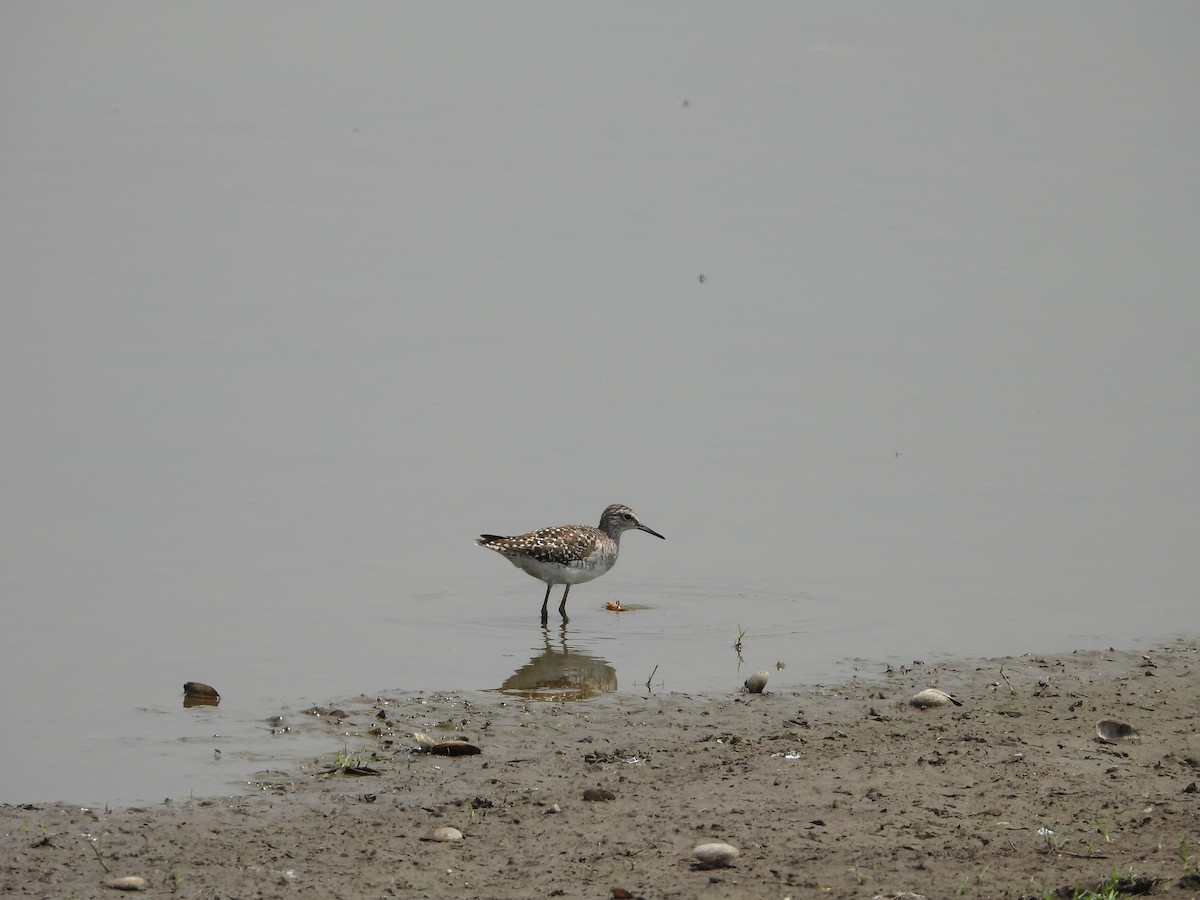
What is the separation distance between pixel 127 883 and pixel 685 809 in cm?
245

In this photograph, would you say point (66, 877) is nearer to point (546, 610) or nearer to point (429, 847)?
point (429, 847)

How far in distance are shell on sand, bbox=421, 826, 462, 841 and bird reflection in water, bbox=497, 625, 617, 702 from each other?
252cm

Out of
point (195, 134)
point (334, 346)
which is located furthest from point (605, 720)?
point (195, 134)

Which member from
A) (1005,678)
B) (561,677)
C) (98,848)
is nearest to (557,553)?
(561,677)

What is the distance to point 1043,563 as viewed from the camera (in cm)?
1285

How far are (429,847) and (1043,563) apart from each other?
7071 millimetres

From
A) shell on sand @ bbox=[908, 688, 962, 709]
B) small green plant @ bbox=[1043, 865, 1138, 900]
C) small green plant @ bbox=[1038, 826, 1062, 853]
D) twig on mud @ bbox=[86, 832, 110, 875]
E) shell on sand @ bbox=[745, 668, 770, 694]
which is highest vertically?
shell on sand @ bbox=[745, 668, 770, 694]

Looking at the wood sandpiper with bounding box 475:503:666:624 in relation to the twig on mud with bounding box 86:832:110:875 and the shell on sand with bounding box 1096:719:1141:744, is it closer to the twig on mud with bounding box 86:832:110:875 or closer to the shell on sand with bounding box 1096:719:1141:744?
the shell on sand with bounding box 1096:719:1141:744

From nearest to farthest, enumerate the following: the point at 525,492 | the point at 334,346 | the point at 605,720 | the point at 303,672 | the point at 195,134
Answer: the point at 605,720, the point at 303,672, the point at 525,492, the point at 334,346, the point at 195,134

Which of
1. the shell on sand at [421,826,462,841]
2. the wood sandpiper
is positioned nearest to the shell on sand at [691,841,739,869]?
the shell on sand at [421,826,462,841]

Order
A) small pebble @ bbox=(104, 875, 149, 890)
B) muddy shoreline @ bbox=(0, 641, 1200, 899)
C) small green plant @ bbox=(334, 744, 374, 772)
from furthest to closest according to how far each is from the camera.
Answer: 1. small green plant @ bbox=(334, 744, 374, 772)
2. muddy shoreline @ bbox=(0, 641, 1200, 899)
3. small pebble @ bbox=(104, 875, 149, 890)

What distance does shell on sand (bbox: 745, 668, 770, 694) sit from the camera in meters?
9.80

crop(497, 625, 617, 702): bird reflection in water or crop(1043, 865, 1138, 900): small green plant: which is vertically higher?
crop(497, 625, 617, 702): bird reflection in water

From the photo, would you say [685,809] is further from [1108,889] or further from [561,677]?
[561,677]
